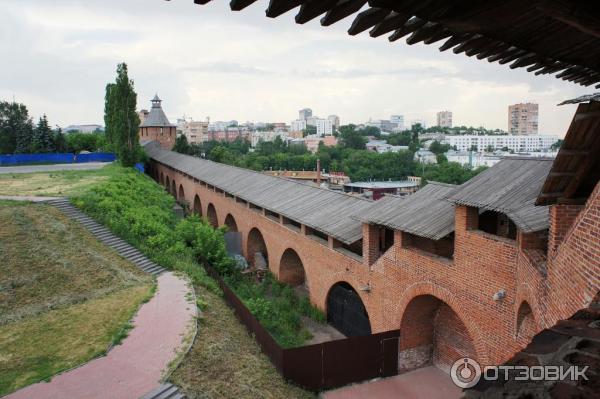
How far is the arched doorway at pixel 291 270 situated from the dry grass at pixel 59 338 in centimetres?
549

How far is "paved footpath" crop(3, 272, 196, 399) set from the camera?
7527mm

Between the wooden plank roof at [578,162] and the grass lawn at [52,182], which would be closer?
the wooden plank roof at [578,162]

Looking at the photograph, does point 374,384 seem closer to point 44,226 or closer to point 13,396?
point 13,396

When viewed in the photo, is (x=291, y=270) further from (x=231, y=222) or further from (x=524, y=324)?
(x=524, y=324)

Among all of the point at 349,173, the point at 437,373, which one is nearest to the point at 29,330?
the point at 437,373

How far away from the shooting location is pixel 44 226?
15.2 meters

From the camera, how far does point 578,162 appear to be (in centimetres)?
444

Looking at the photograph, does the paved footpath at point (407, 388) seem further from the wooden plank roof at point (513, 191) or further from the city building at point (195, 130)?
the city building at point (195, 130)

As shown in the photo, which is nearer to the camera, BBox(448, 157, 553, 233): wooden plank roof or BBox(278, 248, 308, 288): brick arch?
BBox(448, 157, 553, 233): wooden plank roof

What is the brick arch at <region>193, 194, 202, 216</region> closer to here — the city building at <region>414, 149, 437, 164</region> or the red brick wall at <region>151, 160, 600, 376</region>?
the red brick wall at <region>151, 160, 600, 376</region>

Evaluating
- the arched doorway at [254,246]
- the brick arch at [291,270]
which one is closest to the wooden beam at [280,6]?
the brick arch at [291,270]

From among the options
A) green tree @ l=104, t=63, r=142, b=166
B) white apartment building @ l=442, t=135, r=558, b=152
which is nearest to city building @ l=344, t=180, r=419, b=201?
green tree @ l=104, t=63, r=142, b=166

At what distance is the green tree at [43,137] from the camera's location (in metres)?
42.2

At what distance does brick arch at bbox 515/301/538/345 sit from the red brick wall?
4 cm
